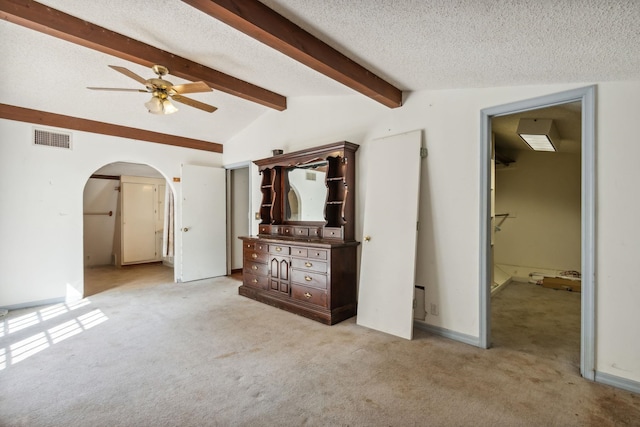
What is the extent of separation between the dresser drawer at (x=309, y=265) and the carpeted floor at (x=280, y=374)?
1.86 feet

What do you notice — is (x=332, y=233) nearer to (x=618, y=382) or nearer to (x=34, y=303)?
(x=618, y=382)

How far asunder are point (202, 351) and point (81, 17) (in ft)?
9.37

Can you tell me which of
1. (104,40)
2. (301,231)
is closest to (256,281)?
(301,231)

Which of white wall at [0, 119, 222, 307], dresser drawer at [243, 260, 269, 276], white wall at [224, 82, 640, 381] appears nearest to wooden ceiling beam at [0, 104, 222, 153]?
white wall at [0, 119, 222, 307]

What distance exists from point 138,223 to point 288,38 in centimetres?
640

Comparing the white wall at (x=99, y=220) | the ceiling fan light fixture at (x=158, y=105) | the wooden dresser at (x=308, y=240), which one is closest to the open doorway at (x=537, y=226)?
the wooden dresser at (x=308, y=240)

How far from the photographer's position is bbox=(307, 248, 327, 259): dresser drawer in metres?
3.40

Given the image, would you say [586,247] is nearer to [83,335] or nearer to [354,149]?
[354,149]

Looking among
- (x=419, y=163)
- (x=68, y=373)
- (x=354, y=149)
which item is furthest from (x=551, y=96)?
(x=68, y=373)

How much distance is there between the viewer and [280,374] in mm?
2320

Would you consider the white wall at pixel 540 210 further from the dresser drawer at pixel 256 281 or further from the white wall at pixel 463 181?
the dresser drawer at pixel 256 281

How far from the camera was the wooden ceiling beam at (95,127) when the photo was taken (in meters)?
3.89

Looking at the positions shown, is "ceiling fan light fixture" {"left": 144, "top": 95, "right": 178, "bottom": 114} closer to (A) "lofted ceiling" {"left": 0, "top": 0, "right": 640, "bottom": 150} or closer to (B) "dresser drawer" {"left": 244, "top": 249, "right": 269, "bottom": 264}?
(A) "lofted ceiling" {"left": 0, "top": 0, "right": 640, "bottom": 150}

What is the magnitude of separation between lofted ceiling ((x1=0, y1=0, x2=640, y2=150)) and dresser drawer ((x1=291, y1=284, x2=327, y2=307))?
2.29 metres
